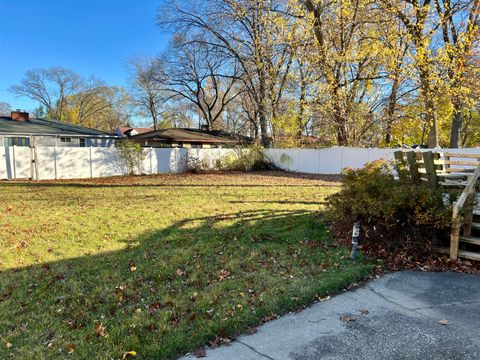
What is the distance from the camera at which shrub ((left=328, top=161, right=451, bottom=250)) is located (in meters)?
4.41

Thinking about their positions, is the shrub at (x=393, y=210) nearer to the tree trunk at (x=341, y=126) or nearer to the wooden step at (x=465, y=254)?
the wooden step at (x=465, y=254)

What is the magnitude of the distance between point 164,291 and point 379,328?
6.97 ft

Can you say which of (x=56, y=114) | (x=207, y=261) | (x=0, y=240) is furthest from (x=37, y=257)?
(x=56, y=114)

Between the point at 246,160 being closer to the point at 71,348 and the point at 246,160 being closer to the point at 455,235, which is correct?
the point at 455,235

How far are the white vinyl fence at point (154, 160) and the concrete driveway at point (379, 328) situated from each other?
32.1 feet

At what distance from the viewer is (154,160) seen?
16906mm

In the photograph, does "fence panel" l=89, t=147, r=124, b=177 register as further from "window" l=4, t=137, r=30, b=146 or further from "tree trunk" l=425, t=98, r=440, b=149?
"tree trunk" l=425, t=98, r=440, b=149

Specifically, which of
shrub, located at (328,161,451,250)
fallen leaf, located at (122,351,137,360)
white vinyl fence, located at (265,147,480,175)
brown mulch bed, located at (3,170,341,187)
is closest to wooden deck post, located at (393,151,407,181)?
shrub, located at (328,161,451,250)

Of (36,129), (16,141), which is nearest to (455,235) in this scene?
(16,141)

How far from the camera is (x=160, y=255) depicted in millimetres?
4672

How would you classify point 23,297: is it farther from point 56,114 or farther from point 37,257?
point 56,114

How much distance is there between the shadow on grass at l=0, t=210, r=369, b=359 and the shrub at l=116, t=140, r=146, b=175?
10955 mm

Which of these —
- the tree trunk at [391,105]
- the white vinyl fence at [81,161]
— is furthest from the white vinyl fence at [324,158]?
the white vinyl fence at [81,161]

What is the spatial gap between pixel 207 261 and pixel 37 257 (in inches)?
91.7
